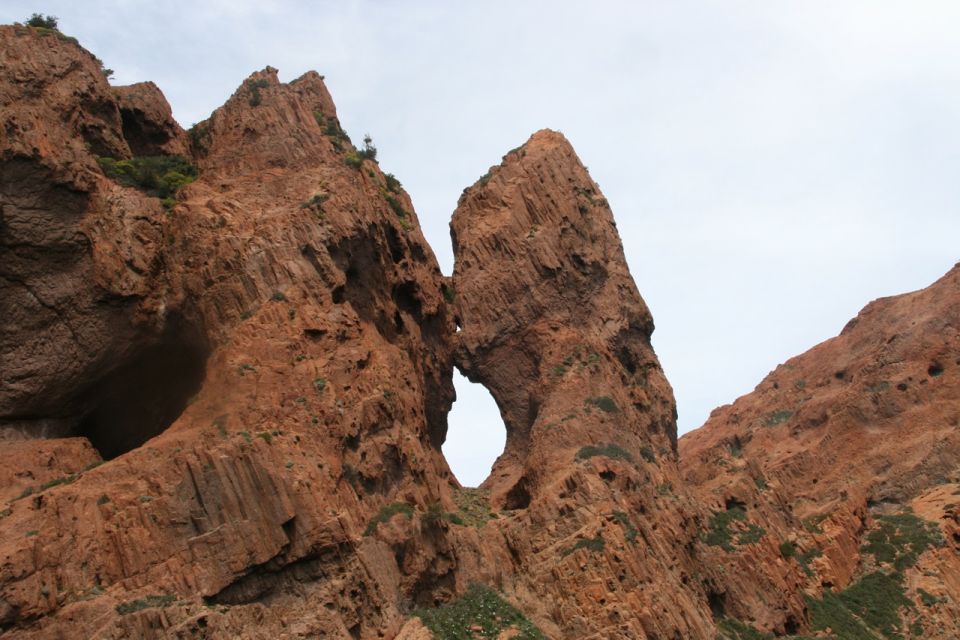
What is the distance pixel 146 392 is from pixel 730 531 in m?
26.3

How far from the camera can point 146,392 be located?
3734cm

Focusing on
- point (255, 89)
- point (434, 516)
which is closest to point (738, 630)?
point (434, 516)

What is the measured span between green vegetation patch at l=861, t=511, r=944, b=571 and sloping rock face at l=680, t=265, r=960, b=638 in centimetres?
8

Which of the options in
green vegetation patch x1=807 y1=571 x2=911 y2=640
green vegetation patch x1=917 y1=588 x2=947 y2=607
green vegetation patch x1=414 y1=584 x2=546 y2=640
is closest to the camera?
green vegetation patch x1=414 y1=584 x2=546 y2=640

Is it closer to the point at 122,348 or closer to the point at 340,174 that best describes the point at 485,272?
the point at 340,174

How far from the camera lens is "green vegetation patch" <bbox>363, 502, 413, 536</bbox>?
108ft

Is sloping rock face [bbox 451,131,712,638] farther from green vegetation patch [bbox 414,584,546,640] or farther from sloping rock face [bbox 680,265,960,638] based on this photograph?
sloping rock face [bbox 680,265,960,638]

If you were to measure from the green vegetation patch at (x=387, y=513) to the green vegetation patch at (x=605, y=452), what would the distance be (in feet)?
32.0

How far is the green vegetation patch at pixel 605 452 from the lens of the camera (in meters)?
42.0

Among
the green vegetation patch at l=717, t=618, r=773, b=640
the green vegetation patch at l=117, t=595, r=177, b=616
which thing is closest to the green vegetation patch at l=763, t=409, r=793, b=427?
the green vegetation patch at l=717, t=618, r=773, b=640

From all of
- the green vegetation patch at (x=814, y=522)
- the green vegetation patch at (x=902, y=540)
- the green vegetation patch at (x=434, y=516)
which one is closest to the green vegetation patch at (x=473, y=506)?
the green vegetation patch at (x=434, y=516)

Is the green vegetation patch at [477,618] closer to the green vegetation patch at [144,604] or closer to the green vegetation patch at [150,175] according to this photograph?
the green vegetation patch at [144,604]

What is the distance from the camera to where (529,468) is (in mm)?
43656

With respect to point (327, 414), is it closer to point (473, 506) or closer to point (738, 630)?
point (473, 506)
